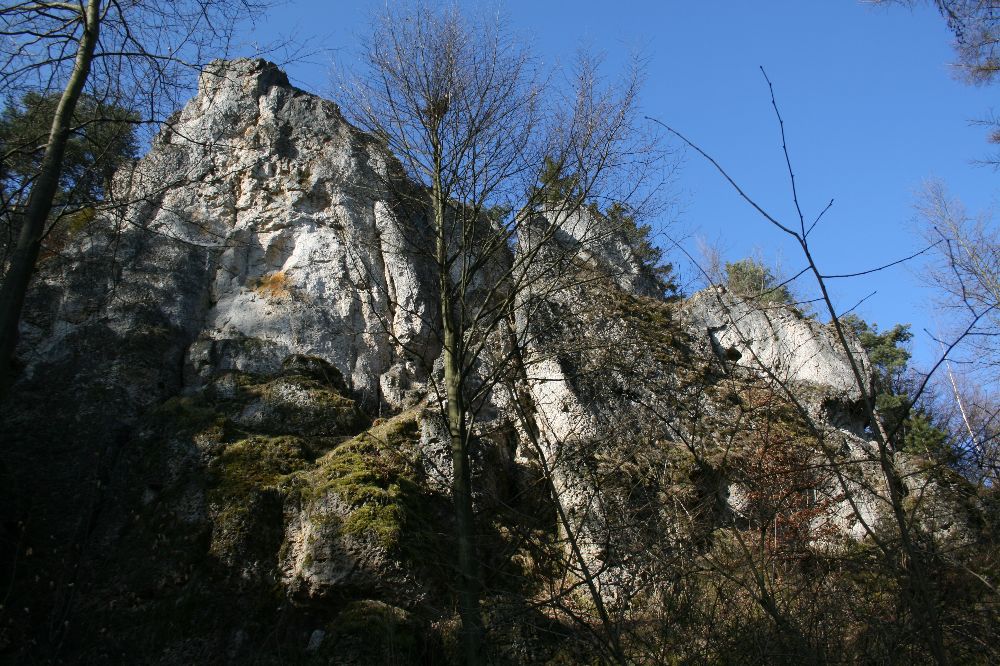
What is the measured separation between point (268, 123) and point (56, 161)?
1025 cm

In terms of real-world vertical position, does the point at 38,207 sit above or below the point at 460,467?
above

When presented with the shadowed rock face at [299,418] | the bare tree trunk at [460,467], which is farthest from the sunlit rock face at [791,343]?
the bare tree trunk at [460,467]

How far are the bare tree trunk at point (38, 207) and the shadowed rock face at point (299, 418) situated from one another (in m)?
0.53

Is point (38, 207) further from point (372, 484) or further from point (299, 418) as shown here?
point (299, 418)

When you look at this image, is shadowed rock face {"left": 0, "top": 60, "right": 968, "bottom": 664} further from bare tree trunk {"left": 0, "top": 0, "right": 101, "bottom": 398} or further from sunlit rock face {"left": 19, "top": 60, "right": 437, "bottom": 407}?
bare tree trunk {"left": 0, "top": 0, "right": 101, "bottom": 398}

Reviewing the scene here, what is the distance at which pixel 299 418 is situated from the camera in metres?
8.29

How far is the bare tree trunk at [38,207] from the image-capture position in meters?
3.82

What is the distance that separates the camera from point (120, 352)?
9594 millimetres

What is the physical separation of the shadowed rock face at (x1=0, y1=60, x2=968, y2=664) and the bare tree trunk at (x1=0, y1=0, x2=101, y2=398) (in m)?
0.53

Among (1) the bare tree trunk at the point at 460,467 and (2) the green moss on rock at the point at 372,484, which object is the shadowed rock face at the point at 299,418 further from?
(1) the bare tree trunk at the point at 460,467

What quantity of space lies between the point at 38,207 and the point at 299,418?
4.61 m

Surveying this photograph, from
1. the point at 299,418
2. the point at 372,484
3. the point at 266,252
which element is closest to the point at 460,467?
the point at 372,484

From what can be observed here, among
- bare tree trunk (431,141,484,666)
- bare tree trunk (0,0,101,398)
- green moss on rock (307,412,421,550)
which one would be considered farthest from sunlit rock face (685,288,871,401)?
bare tree trunk (0,0,101,398)

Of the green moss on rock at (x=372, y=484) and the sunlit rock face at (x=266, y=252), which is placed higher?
the sunlit rock face at (x=266, y=252)
